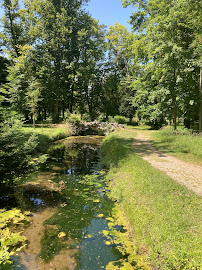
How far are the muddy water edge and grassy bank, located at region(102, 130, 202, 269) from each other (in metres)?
0.70

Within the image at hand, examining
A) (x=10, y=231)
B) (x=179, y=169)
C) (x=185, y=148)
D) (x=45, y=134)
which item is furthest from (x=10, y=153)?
(x=45, y=134)

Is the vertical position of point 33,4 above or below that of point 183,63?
above

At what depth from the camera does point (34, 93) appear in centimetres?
1903

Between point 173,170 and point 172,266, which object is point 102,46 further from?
point 172,266

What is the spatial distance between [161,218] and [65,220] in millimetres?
2707

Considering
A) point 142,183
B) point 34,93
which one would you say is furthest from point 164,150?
point 34,93

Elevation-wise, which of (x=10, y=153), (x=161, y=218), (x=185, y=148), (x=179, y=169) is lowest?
(x=161, y=218)

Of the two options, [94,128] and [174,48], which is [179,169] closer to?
[174,48]

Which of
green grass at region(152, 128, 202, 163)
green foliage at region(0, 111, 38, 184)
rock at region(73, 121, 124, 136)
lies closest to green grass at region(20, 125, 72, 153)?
rock at region(73, 121, 124, 136)

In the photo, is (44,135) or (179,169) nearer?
(179,169)

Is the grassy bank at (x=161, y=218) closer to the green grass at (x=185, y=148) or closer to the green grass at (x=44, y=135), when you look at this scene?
the green grass at (x=185, y=148)

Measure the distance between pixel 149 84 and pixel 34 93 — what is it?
12.4 m

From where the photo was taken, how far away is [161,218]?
4281mm

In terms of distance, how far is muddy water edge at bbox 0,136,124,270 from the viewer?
3.91 m
